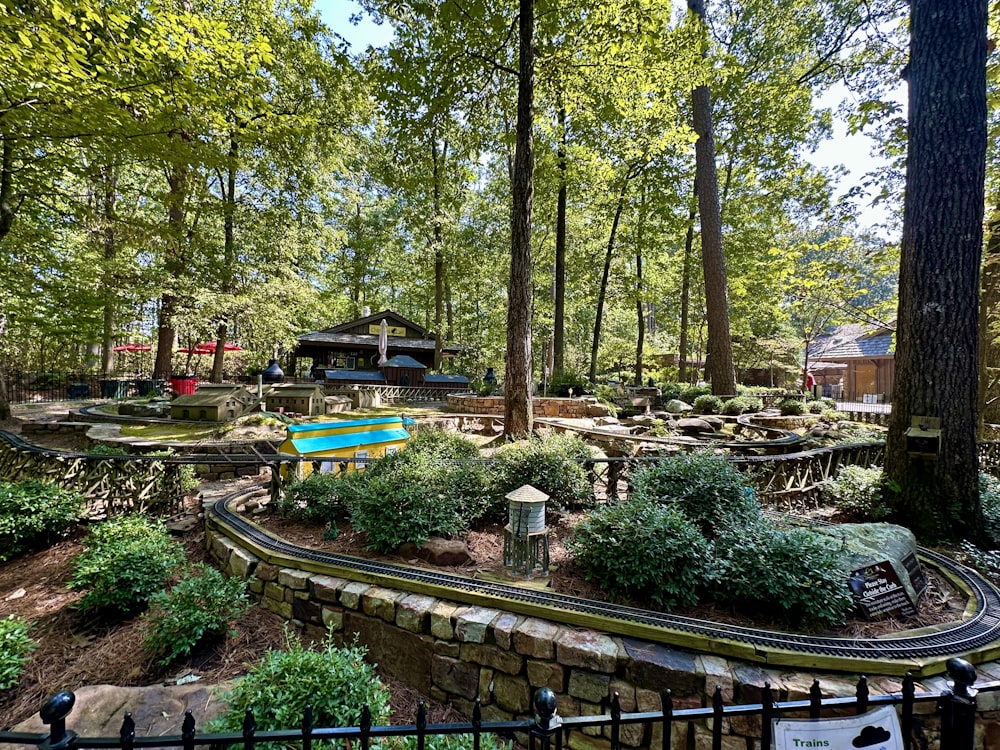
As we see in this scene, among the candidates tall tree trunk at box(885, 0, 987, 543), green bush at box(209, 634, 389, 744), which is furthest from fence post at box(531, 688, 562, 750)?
tall tree trunk at box(885, 0, 987, 543)

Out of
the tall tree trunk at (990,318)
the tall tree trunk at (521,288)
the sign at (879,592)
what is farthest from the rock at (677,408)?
the sign at (879,592)

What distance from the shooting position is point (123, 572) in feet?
11.1

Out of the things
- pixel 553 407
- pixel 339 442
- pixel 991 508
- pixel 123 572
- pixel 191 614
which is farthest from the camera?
pixel 553 407

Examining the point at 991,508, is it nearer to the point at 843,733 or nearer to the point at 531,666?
the point at 843,733

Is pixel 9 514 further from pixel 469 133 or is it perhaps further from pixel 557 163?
pixel 557 163

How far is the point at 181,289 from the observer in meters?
12.2

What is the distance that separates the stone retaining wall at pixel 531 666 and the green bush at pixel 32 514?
316 centimetres

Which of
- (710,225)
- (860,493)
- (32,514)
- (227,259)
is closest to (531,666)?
(860,493)

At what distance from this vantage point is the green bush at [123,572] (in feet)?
11.0

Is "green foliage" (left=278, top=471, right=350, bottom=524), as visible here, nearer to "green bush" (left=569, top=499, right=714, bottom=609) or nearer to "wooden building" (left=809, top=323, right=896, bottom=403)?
"green bush" (left=569, top=499, right=714, bottom=609)

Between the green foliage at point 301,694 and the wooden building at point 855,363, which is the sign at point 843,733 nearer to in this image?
the green foliage at point 301,694

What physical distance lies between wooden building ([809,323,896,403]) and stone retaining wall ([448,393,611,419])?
20.1 m

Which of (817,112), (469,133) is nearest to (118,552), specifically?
(469,133)

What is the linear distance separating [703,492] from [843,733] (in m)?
2.29
